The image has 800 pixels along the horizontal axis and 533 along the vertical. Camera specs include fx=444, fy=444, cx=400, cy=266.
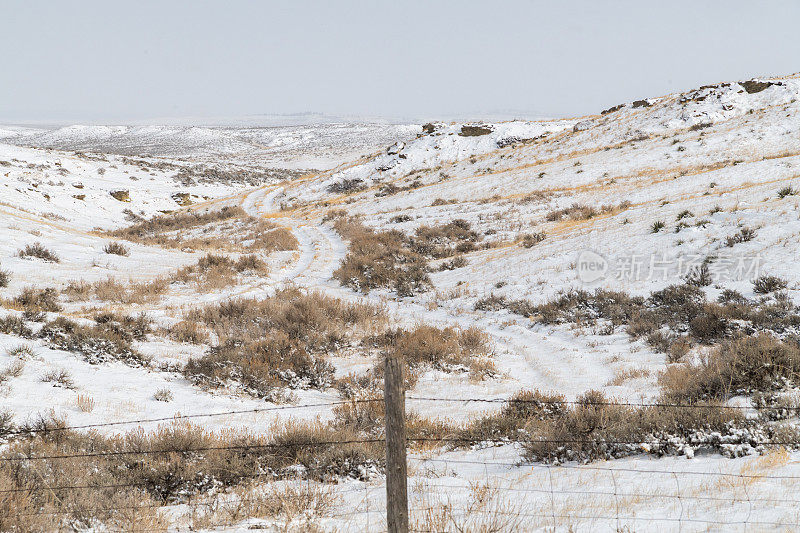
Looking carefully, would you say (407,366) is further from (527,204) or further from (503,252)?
(527,204)

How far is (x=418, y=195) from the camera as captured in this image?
35.2 m

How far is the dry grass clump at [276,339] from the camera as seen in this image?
28.7 feet

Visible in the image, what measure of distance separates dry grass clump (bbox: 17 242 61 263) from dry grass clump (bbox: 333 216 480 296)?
10907 millimetres

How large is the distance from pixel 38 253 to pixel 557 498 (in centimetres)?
2023

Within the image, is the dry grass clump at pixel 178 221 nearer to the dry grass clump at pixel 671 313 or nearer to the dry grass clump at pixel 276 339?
the dry grass clump at pixel 276 339

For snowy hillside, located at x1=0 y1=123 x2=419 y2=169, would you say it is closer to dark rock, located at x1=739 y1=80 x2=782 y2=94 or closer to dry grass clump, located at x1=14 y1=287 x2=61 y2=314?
dark rock, located at x1=739 y1=80 x2=782 y2=94

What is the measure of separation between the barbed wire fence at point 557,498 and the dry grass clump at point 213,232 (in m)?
20.2

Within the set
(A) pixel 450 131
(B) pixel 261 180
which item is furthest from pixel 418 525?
(B) pixel 261 180

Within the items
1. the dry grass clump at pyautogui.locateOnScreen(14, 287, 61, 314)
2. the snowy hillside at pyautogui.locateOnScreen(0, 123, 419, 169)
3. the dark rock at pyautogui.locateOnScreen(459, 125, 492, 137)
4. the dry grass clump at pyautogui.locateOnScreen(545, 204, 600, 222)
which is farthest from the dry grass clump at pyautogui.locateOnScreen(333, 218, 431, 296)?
the snowy hillside at pyautogui.locateOnScreen(0, 123, 419, 169)

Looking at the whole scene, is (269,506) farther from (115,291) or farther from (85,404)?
(115,291)

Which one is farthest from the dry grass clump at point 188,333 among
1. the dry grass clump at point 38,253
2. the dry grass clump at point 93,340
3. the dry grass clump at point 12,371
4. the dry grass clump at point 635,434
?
the dry grass clump at point 38,253

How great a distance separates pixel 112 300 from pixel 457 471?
1250cm

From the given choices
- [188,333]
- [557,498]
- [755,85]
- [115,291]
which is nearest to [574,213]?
[188,333]

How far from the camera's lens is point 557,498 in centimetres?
436
